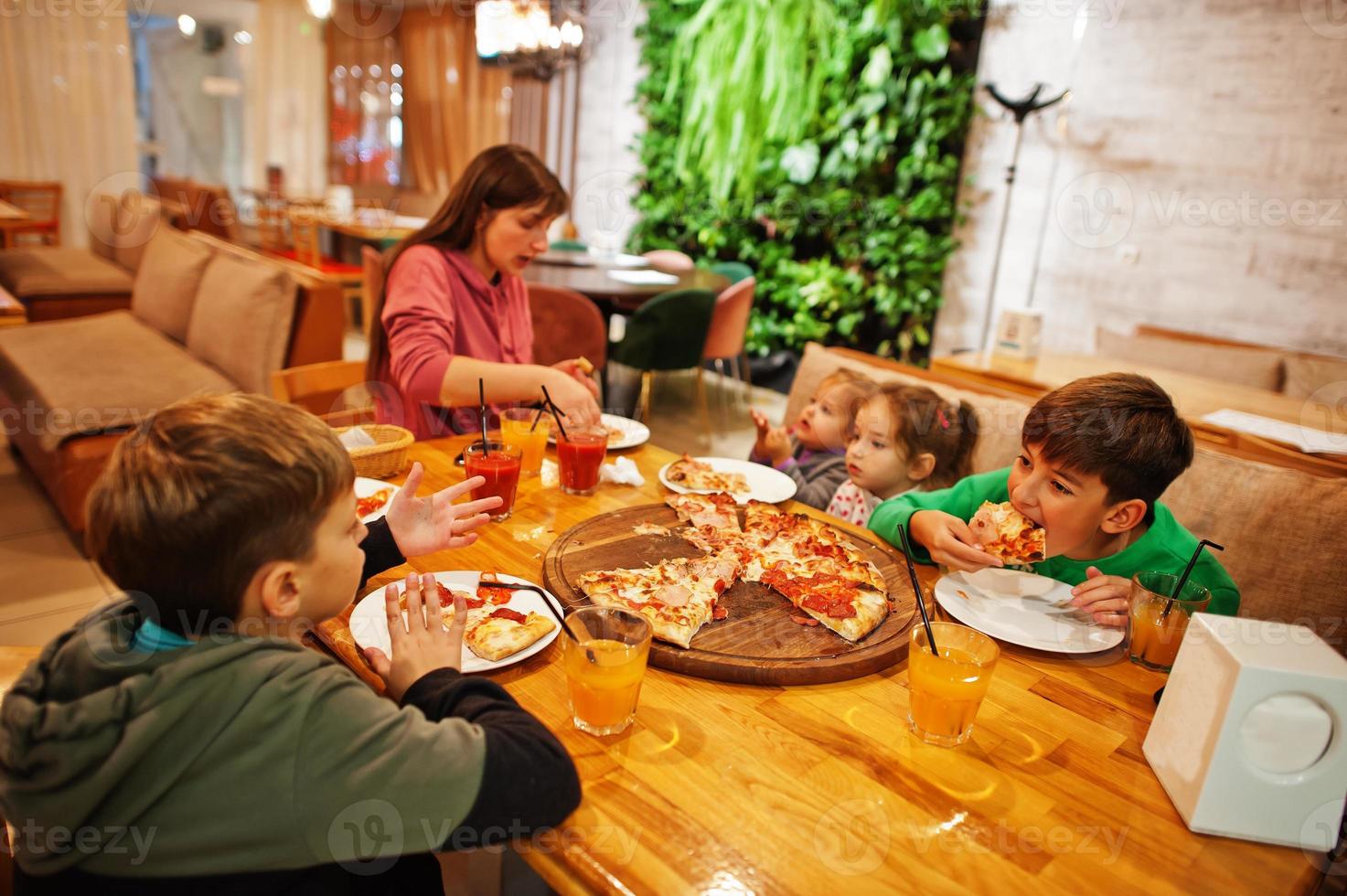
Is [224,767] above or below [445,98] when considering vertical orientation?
below

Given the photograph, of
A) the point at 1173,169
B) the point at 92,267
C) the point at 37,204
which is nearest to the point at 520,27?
the point at 92,267

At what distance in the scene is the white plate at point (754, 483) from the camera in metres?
1.84

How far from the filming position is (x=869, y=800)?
968mm

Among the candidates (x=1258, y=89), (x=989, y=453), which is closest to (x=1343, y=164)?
(x=1258, y=89)

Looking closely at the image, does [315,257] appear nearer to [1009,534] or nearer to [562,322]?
[562,322]

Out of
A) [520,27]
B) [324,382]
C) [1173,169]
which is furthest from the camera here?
[520,27]

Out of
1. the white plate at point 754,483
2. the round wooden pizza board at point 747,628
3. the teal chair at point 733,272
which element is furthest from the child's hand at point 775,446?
the teal chair at point 733,272

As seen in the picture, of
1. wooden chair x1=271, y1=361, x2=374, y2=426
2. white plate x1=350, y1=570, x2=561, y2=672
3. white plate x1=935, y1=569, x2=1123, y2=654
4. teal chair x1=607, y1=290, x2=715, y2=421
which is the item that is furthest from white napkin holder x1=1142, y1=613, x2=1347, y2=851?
teal chair x1=607, y1=290, x2=715, y2=421

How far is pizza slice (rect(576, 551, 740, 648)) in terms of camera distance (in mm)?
1229

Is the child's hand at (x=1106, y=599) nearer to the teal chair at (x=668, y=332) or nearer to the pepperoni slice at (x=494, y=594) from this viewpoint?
the pepperoni slice at (x=494, y=594)

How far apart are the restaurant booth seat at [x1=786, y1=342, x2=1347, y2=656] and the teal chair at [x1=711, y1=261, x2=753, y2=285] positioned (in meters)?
3.87

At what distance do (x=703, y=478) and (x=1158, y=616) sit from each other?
3.00ft

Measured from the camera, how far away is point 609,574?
136 centimetres

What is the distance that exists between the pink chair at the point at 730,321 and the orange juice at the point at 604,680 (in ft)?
13.3
